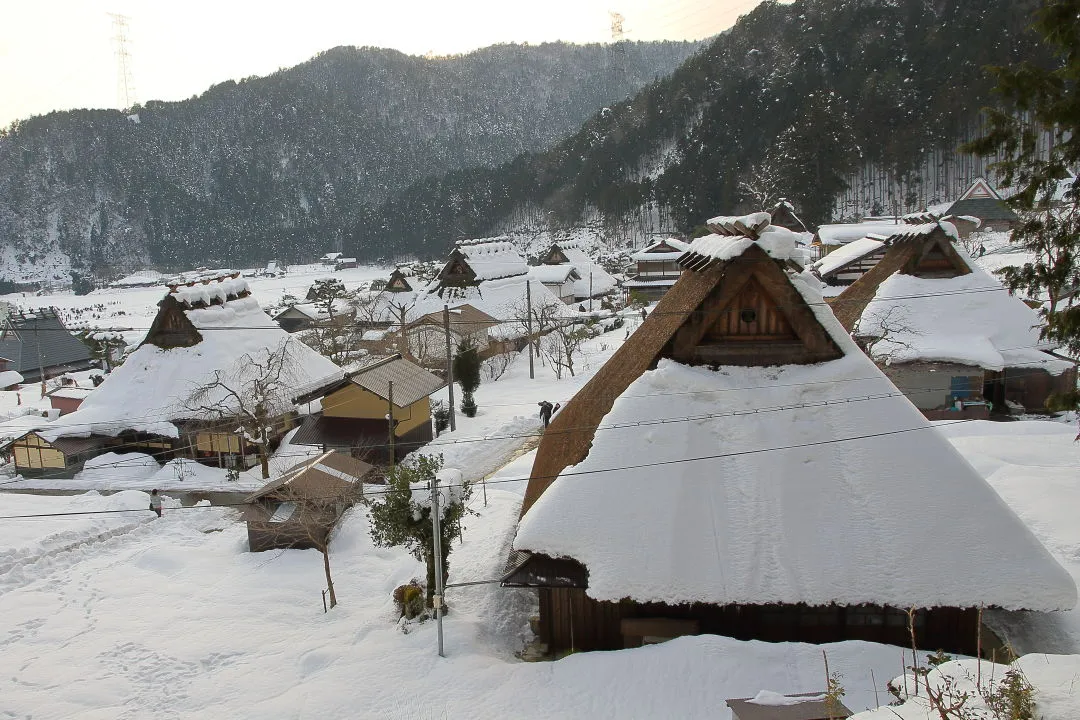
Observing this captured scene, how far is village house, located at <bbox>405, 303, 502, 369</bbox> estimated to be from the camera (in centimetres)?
3519

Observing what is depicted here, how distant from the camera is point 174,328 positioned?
91.5 feet

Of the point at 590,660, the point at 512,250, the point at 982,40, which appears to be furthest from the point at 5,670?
the point at 982,40

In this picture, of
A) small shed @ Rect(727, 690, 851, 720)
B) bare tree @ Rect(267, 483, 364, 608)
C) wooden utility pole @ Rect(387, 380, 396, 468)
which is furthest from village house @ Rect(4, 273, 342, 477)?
small shed @ Rect(727, 690, 851, 720)

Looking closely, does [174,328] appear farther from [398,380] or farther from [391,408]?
[391,408]

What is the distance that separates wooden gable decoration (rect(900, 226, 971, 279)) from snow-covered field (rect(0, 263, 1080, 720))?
7.06 metres

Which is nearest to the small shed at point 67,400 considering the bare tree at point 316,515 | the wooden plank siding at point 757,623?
the bare tree at point 316,515

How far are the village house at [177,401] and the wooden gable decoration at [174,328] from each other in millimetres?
40

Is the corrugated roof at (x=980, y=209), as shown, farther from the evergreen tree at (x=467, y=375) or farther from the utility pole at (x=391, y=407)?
the utility pole at (x=391, y=407)

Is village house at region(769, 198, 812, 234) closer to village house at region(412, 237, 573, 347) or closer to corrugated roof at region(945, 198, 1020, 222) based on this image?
corrugated roof at region(945, 198, 1020, 222)

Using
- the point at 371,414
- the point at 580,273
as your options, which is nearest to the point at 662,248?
the point at 580,273

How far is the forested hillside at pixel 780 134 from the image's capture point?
58938 mm

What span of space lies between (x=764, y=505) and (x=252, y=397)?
20.5m

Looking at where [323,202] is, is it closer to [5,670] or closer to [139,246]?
[139,246]

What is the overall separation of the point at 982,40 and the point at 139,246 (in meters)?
166
